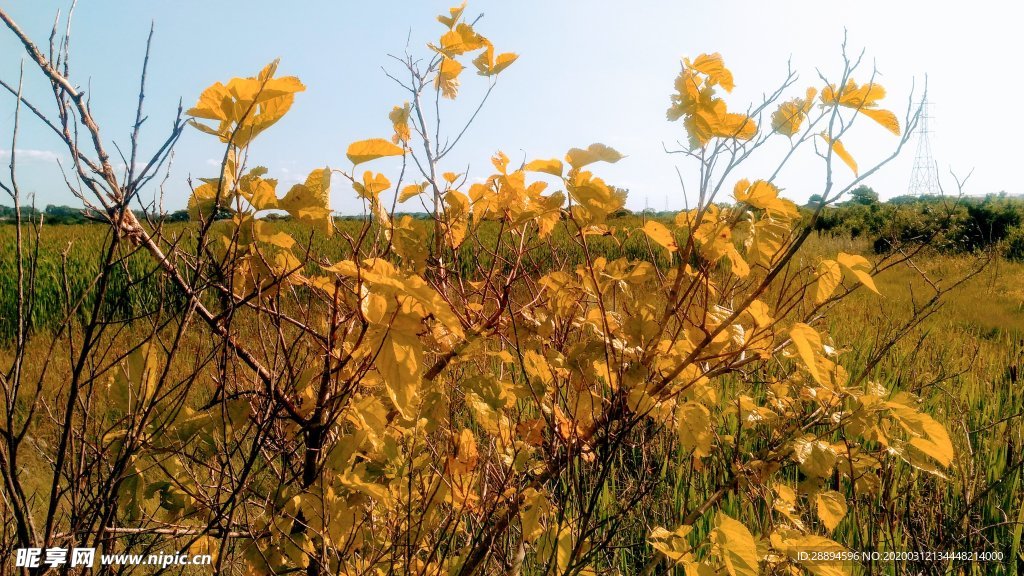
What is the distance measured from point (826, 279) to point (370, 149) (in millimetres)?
828

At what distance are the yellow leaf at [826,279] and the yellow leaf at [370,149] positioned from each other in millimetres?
765

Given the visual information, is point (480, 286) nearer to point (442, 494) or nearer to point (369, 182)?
Answer: point (369, 182)

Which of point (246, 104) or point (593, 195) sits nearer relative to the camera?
point (246, 104)

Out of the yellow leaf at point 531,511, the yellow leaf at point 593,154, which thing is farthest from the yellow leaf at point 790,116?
the yellow leaf at point 531,511

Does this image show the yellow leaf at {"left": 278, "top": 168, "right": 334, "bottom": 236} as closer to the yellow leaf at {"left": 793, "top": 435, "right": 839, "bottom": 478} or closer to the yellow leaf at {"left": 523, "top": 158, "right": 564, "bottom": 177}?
the yellow leaf at {"left": 523, "top": 158, "right": 564, "bottom": 177}

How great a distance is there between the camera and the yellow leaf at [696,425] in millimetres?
1078

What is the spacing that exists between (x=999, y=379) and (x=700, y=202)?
3.38 metres

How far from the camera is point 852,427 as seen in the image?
3.81ft

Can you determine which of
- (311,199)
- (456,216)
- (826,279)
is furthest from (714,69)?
(311,199)

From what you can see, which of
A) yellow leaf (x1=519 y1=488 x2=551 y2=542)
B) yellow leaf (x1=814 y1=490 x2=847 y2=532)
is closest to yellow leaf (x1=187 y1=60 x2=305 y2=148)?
yellow leaf (x1=519 y1=488 x2=551 y2=542)

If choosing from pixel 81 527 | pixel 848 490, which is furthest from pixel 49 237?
pixel 848 490

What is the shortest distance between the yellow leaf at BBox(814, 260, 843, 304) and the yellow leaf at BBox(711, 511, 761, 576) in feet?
1.42

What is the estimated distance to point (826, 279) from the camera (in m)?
1.01

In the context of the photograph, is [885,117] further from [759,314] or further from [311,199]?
[311,199]
